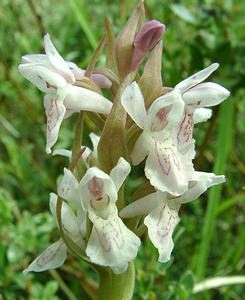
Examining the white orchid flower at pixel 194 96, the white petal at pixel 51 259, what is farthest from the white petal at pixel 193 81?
the white petal at pixel 51 259

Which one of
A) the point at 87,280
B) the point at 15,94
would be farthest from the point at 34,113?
the point at 87,280

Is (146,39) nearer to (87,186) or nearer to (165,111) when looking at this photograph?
(165,111)

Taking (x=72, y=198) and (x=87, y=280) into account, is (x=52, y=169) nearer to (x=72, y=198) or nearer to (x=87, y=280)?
(x=87, y=280)

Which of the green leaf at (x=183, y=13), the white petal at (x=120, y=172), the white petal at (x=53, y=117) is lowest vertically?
the green leaf at (x=183, y=13)

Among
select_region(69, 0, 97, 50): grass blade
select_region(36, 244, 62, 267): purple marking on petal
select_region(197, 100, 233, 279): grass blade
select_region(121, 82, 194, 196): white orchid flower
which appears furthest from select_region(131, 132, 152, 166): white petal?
select_region(69, 0, 97, 50): grass blade

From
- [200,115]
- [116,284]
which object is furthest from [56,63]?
[116,284]

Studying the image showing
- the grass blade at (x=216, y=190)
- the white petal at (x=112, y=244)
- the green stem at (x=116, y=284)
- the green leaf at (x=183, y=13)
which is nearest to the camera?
the white petal at (x=112, y=244)

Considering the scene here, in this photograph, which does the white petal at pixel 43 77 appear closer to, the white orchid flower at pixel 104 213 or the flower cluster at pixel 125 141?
the flower cluster at pixel 125 141

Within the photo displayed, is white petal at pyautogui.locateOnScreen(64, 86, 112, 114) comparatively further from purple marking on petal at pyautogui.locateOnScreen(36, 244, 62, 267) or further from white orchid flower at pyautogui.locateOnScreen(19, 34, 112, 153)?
purple marking on petal at pyautogui.locateOnScreen(36, 244, 62, 267)
